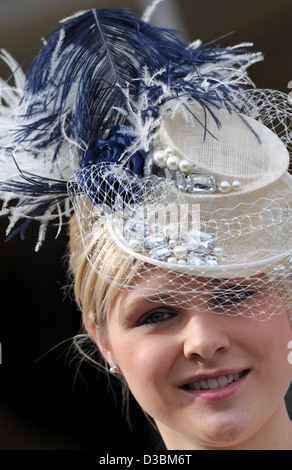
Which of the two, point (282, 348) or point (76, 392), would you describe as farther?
point (76, 392)

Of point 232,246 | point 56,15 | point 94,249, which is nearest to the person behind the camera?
point 232,246

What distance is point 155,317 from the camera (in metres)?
1.57

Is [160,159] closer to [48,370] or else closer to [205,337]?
[205,337]

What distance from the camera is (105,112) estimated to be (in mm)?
1666

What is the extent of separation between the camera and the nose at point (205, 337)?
1453 mm

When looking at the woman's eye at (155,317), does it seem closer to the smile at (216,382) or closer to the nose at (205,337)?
the nose at (205,337)

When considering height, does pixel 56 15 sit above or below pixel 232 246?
above

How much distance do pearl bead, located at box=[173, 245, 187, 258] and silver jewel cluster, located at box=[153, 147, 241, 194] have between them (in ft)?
0.46

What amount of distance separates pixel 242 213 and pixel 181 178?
0.55ft

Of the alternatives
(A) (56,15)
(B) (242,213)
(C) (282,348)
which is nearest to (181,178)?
(B) (242,213)

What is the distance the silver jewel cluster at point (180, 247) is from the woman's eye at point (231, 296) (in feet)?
0.30

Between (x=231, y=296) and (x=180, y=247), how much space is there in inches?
7.4

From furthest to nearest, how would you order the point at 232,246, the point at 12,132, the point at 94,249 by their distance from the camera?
the point at 12,132 < the point at 94,249 < the point at 232,246

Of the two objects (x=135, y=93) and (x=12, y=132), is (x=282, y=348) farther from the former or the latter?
(x=12, y=132)
